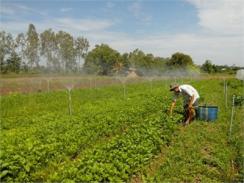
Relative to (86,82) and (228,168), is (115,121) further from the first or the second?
(86,82)

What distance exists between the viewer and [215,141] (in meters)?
7.57

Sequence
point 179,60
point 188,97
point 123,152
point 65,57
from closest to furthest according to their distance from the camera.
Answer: point 123,152, point 188,97, point 65,57, point 179,60

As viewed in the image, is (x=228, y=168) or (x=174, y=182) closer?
(x=174, y=182)

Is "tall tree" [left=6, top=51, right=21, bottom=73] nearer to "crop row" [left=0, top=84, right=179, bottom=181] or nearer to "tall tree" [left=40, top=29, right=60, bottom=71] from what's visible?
"tall tree" [left=40, top=29, right=60, bottom=71]

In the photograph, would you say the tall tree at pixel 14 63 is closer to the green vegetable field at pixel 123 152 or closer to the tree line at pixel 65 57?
the tree line at pixel 65 57

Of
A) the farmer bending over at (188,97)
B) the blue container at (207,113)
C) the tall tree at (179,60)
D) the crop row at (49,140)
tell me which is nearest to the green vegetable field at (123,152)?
the crop row at (49,140)

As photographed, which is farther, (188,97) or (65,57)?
(65,57)

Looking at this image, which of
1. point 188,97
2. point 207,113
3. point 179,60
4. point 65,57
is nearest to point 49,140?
point 188,97

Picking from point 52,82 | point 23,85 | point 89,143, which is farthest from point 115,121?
point 23,85

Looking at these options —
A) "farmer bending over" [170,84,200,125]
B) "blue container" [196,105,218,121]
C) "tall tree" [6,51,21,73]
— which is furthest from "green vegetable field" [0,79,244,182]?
"tall tree" [6,51,21,73]

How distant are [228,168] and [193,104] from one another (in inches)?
157

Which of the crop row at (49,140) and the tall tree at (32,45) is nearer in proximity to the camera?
the crop row at (49,140)

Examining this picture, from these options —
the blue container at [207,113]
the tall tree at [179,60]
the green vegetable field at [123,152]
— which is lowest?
the green vegetable field at [123,152]

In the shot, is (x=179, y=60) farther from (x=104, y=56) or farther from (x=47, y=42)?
(x=47, y=42)
